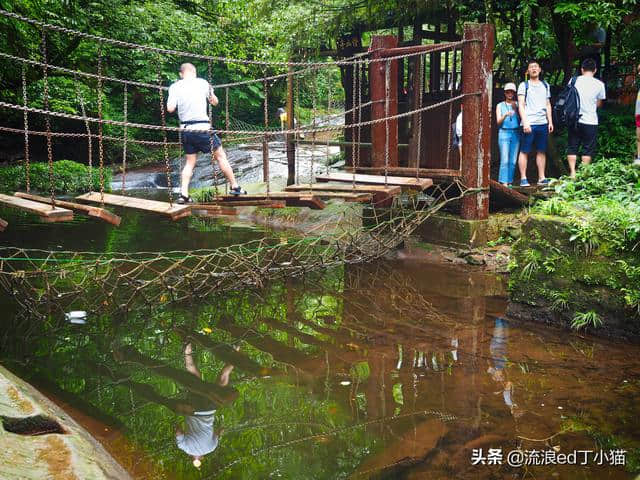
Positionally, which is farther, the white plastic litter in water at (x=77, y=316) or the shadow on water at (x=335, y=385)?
the white plastic litter in water at (x=77, y=316)

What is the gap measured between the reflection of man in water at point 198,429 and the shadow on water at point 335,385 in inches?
0.4

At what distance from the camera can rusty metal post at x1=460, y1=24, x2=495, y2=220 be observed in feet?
20.9

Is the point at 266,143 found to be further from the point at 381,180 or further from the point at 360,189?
the point at 360,189

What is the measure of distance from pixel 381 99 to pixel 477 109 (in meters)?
1.06

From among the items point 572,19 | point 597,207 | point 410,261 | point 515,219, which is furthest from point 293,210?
point 597,207

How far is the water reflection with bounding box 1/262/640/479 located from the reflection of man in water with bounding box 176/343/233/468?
0.01 meters

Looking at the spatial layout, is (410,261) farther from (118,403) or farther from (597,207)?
(118,403)

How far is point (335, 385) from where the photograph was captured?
419 cm

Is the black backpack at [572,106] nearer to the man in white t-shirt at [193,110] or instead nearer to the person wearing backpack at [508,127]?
the person wearing backpack at [508,127]

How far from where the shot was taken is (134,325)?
5.41 meters

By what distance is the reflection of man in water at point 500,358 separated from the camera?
3.91 m

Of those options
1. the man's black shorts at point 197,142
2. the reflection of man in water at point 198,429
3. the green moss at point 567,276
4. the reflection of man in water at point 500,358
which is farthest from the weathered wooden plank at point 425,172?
the reflection of man in water at point 198,429

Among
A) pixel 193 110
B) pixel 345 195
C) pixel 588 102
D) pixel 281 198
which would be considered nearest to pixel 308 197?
pixel 281 198

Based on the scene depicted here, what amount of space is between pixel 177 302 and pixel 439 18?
546 cm
